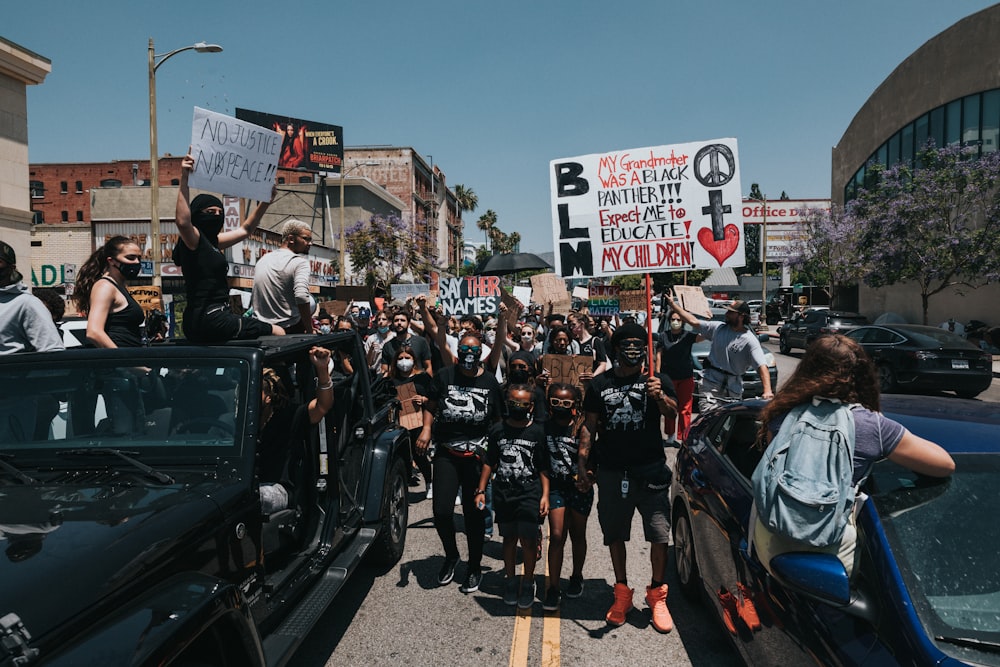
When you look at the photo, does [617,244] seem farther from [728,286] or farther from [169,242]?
[728,286]

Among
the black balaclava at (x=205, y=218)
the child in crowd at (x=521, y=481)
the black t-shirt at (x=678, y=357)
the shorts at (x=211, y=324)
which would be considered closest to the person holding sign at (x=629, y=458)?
the child in crowd at (x=521, y=481)

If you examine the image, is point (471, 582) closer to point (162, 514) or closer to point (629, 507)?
point (629, 507)

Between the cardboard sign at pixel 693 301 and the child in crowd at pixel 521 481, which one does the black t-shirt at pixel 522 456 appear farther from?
the cardboard sign at pixel 693 301

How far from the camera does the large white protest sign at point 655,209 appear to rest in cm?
656

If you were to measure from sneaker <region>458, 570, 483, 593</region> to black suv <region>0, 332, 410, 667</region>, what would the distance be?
29.4 inches

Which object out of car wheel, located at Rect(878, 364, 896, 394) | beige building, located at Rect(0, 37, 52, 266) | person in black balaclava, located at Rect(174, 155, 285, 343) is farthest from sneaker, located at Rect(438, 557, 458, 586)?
beige building, located at Rect(0, 37, 52, 266)

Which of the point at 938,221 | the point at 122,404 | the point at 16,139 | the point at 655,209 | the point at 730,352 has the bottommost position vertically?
the point at 730,352

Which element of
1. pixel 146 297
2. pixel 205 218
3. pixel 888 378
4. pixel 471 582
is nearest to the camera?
pixel 205 218

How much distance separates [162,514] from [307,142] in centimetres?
4970

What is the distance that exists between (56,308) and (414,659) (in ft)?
15.1

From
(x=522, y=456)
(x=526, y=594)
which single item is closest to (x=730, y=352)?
(x=522, y=456)

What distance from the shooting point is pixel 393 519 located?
5406mm

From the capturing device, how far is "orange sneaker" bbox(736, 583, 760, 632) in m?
3.10

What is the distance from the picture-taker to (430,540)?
20.1 ft
